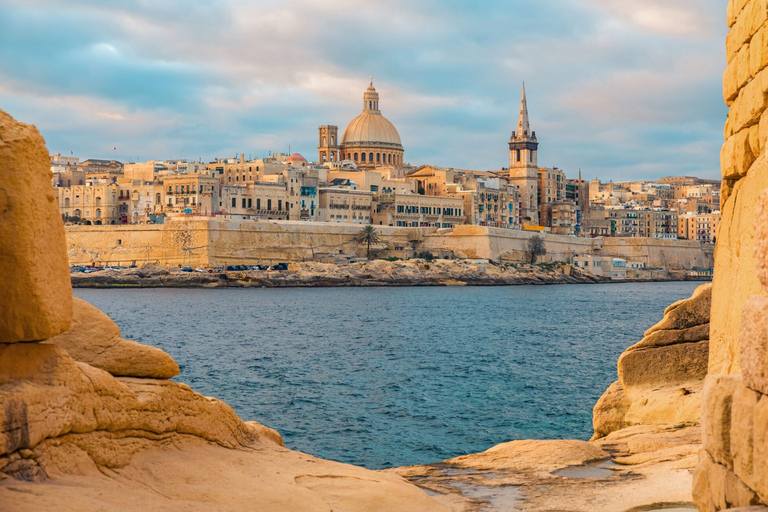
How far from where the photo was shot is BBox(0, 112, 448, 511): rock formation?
5258mm

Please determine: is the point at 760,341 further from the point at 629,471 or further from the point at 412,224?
the point at 412,224

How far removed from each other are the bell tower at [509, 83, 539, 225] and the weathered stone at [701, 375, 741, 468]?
88056 millimetres

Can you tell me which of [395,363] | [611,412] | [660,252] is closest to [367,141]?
[660,252]

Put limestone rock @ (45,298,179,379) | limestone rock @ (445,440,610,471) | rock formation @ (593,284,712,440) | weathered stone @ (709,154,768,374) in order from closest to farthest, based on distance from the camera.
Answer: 1. weathered stone @ (709,154,768,374)
2. limestone rock @ (45,298,179,379)
3. limestone rock @ (445,440,610,471)
4. rock formation @ (593,284,712,440)

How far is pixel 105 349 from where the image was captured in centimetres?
682

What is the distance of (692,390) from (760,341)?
723 cm

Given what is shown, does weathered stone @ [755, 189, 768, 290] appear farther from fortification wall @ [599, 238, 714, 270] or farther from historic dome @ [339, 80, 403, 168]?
historic dome @ [339, 80, 403, 168]

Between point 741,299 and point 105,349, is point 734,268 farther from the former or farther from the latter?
point 105,349

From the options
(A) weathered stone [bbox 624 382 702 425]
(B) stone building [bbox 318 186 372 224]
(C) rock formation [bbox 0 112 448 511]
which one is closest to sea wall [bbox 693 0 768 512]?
(C) rock formation [bbox 0 112 448 511]

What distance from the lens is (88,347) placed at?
22.2 ft

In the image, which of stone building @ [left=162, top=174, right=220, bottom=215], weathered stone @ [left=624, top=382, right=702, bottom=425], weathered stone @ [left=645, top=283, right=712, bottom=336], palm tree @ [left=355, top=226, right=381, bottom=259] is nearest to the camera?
weathered stone @ [left=624, top=382, right=702, bottom=425]

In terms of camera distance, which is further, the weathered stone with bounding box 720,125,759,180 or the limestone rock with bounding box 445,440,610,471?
the limestone rock with bounding box 445,440,610,471

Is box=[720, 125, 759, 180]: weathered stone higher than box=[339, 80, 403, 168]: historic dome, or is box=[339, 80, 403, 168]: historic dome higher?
box=[339, 80, 403, 168]: historic dome

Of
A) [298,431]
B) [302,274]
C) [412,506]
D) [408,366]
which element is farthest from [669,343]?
[302,274]
